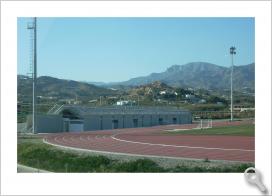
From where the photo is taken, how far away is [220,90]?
2748cm

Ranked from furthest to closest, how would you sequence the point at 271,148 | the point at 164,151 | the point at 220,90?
the point at 220,90
the point at 164,151
the point at 271,148

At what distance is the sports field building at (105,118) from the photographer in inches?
836

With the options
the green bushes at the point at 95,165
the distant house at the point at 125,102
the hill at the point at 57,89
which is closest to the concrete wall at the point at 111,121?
the distant house at the point at 125,102

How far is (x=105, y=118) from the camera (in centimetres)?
2653

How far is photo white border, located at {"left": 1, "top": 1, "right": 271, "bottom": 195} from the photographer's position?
695 cm

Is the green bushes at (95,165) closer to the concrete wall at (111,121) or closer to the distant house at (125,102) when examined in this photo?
the concrete wall at (111,121)

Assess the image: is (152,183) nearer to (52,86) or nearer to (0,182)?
(0,182)

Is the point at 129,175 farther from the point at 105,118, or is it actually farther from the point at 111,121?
the point at 111,121

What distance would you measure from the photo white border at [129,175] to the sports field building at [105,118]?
43.7 ft

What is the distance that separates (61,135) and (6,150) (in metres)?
14.2

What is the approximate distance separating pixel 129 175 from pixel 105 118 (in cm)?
1935

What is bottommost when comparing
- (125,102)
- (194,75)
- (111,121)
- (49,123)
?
(111,121)

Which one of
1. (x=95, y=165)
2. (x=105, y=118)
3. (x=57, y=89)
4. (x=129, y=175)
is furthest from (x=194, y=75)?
(x=129, y=175)

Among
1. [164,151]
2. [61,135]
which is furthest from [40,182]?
[61,135]
